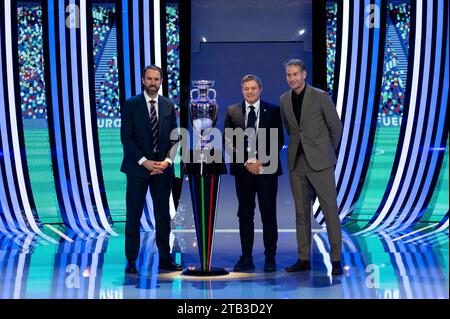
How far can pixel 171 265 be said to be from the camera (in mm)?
5262

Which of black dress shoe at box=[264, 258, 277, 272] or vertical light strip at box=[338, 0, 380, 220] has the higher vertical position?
vertical light strip at box=[338, 0, 380, 220]

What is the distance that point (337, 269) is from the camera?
16.4 feet

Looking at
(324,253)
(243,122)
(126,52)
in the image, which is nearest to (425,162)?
(324,253)

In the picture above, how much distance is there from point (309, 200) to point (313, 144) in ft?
1.32

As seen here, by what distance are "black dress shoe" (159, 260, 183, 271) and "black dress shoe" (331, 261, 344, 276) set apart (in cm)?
101

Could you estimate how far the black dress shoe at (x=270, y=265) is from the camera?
17.0ft

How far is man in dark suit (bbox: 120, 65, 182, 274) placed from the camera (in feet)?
16.9

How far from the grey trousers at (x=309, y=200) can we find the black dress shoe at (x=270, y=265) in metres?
0.19

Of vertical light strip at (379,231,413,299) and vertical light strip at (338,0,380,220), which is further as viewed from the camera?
vertical light strip at (338,0,380,220)

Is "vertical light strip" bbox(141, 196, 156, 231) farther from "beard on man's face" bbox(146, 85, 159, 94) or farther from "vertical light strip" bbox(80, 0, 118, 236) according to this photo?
"beard on man's face" bbox(146, 85, 159, 94)

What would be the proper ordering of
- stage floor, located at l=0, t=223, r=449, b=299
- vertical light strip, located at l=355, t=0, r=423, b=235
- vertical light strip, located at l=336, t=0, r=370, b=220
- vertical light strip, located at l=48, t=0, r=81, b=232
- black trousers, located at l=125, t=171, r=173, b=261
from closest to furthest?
stage floor, located at l=0, t=223, r=449, b=299 < black trousers, located at l=125, t=171, r=173, b=261 < vertical light strip, located at l=48, t=0, r=81, b=232 < vertical light strip, located at l=355, t=0, r=423, b=235 < vertical light strip, located at l=336, t=0, r=370, b=220

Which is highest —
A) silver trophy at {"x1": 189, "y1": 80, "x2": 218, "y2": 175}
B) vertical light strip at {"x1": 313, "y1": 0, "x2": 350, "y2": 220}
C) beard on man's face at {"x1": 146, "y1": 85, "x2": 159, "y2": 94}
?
vertical light strip at {"x1": 313, "y1": 0, "x2": 350, "y2": 220}

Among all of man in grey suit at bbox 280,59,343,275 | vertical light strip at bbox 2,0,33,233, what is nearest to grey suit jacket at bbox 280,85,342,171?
man in grey suit at bbox 280,59,343,275

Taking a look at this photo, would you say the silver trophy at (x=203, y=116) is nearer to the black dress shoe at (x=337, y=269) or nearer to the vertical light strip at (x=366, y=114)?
the black dress shoe at (x=337, y=269)
